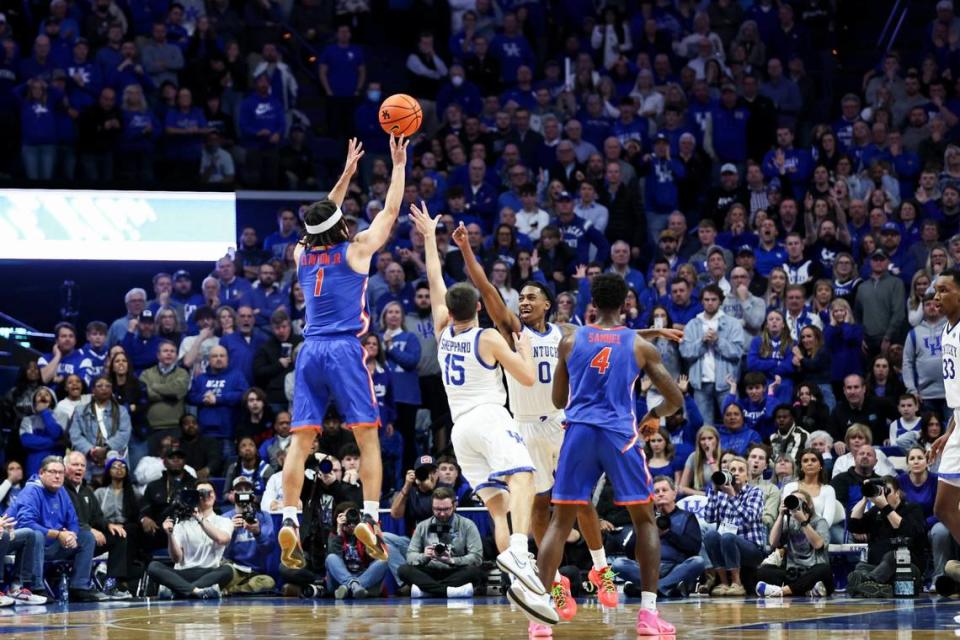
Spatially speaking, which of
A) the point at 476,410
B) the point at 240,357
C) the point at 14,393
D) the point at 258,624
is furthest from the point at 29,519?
the point at 476,410

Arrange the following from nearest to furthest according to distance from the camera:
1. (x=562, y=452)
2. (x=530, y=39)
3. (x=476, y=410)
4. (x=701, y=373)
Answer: (x=562, y=452), (x=476, y=410), (x=701, y=373), (x=530, y=39)

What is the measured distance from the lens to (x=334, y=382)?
37.6 feet

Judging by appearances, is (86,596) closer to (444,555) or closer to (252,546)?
(252,546)

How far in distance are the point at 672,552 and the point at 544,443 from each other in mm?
3914

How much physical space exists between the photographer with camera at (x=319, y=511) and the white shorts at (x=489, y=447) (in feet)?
17.8

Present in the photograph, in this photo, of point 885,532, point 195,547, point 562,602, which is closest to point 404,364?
point 195,547

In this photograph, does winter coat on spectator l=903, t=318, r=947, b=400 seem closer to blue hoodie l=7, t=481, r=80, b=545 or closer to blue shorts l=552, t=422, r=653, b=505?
blue shorts l=552, t=422, r=653, b=505

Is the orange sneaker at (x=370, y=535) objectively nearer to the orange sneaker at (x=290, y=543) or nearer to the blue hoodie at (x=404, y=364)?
the orange sneaker at (x=290, y=543)

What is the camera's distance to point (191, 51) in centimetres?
2362

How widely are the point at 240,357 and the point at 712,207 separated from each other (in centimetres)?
699

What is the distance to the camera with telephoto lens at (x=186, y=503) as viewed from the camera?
17.0 metres

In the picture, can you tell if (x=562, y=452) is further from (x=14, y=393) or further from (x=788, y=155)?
(x=788, y=155)

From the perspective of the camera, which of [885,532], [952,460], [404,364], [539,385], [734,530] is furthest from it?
[404,364]

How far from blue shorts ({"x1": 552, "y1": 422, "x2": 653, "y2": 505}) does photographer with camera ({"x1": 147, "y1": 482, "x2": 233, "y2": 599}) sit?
24.4ft
